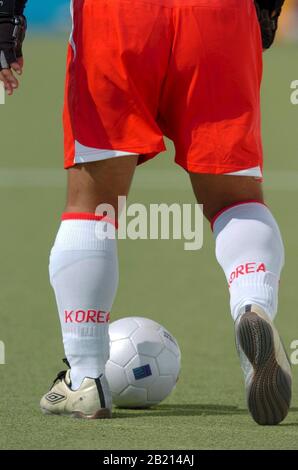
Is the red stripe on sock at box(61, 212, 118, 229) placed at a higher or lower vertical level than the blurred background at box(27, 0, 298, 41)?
higher

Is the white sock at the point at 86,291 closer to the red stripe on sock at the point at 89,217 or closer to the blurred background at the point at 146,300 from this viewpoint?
the red stripe on sock at the point at 89,217

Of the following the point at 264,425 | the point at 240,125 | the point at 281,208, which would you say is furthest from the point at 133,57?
the point at 281,208

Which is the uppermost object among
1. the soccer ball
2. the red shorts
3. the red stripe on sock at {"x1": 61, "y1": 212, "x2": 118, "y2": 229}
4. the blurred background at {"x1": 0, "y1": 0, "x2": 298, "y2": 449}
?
the red shorts

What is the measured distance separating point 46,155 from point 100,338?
1031 cm

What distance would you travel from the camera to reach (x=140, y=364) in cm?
497

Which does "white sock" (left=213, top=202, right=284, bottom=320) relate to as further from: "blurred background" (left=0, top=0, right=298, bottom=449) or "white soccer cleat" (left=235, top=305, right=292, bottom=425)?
"blurred background" (left=0, top=0, right=298, bottom=449)

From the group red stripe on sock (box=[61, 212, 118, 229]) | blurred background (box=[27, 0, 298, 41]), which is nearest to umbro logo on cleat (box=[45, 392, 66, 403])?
red stripe on sock (box=[61, 212, 118, 229])

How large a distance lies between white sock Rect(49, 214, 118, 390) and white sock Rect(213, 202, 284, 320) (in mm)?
367

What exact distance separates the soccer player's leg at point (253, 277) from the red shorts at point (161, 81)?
115 mm

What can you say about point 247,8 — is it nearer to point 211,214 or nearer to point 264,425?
point 211,214

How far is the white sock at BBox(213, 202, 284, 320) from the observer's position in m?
4.36

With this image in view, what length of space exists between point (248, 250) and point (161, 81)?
597mm

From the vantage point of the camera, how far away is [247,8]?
443 cm

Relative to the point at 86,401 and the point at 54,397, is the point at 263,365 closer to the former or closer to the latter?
the point at 86,401
